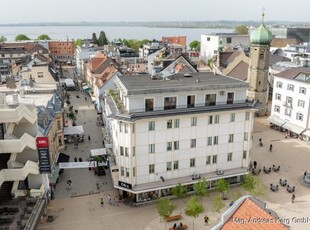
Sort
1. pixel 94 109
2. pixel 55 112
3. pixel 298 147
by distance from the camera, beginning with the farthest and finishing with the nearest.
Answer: pixel 94 109 → pixel 298 147 → pixel 55 112

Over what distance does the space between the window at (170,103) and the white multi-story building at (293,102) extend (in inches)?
1338

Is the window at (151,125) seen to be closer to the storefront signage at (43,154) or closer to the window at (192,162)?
the window at (192,162)

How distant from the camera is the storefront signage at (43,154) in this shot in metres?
34.1

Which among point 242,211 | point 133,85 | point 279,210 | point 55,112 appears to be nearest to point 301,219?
point 279,210

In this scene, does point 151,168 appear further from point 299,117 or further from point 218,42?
point 218,42

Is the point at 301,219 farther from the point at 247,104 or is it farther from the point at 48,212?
the point at 48,212

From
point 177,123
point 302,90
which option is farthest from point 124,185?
point 302,90

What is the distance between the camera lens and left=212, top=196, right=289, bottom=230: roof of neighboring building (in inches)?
848

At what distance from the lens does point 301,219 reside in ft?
124

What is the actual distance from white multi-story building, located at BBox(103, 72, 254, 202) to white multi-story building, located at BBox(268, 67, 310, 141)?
24.9 meters

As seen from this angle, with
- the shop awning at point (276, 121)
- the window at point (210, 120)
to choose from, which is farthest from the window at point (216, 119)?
the shop awning at point (276, 121)

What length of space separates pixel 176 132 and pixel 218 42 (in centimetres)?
12027

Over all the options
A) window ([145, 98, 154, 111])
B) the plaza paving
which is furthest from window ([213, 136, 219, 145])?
window ([145, 98, 154, 111])

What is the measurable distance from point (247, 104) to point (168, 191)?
15.4 m
